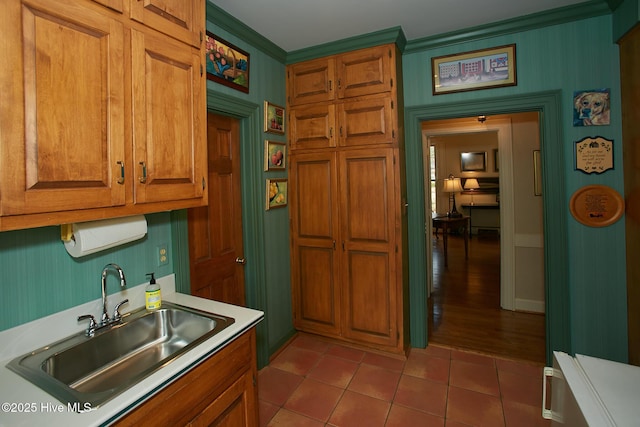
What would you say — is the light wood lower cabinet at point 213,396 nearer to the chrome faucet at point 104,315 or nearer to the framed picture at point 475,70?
the chrome faucet at point 104,315

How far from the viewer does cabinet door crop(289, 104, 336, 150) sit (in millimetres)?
2832

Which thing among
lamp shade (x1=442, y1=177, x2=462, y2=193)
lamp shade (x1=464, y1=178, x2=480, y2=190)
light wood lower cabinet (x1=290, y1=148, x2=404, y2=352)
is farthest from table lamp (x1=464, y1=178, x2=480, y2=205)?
light wood lower cabinet (x1=290, y1=148, x2=404, y2=352)

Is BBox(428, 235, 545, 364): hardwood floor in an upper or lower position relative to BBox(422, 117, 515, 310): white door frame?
lower

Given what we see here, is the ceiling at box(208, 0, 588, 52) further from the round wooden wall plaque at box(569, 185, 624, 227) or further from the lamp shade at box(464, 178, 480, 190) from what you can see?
the lamp shade at box(464, 178, 480, 190)

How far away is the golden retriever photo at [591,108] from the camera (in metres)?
2.26

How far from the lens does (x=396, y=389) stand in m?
2.36

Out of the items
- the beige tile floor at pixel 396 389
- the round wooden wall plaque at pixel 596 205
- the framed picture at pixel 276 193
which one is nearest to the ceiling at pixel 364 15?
the framed picture at pixel 276 193

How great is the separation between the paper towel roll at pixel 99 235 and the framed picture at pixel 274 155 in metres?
1.33

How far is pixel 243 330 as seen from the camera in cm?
150

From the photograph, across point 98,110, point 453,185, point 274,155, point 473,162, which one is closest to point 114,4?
point 98,110

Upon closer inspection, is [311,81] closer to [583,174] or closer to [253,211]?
[253,211]

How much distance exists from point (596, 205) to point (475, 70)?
134 cm

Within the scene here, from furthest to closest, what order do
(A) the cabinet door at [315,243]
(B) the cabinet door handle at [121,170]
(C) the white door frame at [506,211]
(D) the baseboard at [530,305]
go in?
1. (C) the white door frame at [506,211]
2. (D) the baseboard at [530,305]
3. (A) the cabinet door at [315,243]
4. (B) the cabinet door handle at [121,170]

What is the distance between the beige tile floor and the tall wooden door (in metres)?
0.78
